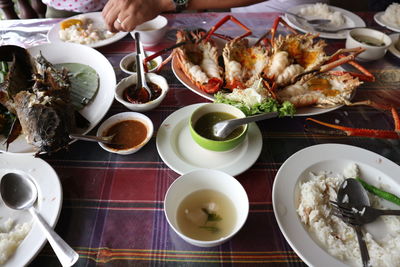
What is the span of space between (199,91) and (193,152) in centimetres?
48

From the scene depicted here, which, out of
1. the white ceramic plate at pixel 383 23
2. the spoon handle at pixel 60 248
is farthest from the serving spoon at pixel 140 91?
the white ceramic plate at pixel 383 23

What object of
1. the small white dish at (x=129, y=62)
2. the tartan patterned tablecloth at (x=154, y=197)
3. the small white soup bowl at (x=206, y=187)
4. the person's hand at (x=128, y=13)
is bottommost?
the tartan patterned tablecloth at (x=154, y=197)

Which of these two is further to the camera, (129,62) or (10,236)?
(129,62)

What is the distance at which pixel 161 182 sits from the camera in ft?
4.09

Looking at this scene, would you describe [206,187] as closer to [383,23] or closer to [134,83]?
[134,83]

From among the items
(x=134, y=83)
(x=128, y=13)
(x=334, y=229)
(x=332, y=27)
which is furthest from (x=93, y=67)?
(x=332, y=27)

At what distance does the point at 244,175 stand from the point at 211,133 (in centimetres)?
26

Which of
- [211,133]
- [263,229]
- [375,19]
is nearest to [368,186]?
[263,229]

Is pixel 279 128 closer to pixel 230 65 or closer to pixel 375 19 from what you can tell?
pixel 230 65

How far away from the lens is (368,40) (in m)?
2.07

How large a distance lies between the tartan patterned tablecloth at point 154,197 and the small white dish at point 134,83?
78mm

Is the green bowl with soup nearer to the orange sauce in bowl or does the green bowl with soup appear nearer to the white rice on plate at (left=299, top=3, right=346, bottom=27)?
the orange sauce in bowl

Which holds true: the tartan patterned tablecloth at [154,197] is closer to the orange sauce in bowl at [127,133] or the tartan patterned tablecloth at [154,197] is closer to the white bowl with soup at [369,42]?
the orange sauce in bowl at [127,133]

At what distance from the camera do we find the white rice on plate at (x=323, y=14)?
2.30m
